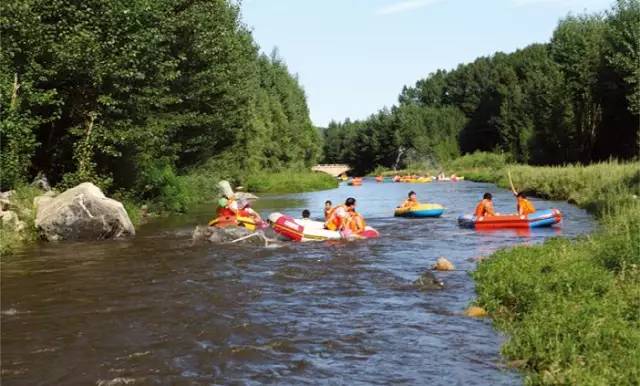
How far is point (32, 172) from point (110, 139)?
3.00 meters

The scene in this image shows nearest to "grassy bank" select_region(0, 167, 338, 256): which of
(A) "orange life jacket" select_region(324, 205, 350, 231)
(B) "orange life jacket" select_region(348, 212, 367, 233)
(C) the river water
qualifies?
(C) the river water

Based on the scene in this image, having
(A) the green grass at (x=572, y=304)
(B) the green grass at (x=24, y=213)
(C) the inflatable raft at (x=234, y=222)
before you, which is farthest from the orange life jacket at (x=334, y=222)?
(B) the green grass at (x=24, y=213)

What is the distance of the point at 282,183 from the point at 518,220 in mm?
31480

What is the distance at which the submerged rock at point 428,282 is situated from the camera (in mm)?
10516

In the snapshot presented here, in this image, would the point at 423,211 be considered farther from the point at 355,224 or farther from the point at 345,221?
the point at 345,221

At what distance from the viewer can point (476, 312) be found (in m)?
8.63

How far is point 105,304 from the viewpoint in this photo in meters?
9.69

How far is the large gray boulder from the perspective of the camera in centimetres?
1692

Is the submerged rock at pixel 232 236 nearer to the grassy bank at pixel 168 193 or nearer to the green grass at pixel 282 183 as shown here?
the grassy bank at pixel 168 193

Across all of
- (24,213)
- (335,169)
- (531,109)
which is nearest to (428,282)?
(24,213)

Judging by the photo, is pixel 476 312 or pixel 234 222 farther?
pixel 234 222

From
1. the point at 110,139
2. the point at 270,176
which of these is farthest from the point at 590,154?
the point at 110,139

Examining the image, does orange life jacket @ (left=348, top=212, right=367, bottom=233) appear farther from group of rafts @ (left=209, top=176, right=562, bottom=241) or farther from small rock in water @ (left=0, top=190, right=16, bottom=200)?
small rock in water @ (left=0, top=190, right=16, bottom=200)

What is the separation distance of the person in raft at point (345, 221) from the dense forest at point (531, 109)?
24.9 meters
